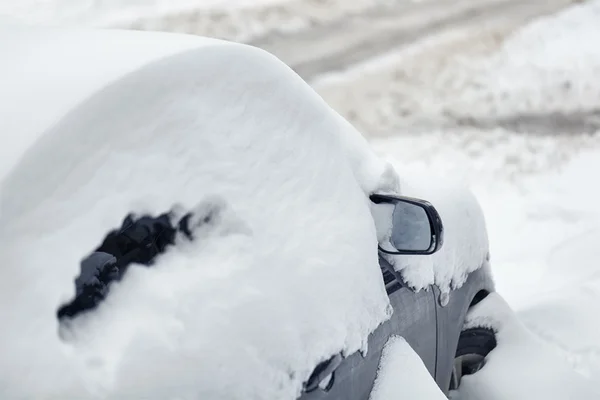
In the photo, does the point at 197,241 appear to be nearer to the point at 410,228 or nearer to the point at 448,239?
the point at 410,228

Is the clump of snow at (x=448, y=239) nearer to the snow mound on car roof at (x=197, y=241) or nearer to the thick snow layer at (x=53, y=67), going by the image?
the snow mound on car roof at (x=197, y=241)

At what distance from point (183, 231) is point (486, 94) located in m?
6.40

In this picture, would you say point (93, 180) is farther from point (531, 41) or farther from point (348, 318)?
point (531, 41)

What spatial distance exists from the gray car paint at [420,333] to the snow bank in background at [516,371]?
0.47ft

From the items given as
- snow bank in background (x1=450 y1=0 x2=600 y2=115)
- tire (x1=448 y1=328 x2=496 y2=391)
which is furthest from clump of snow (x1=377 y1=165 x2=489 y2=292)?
snow bank in background (x1=450 y1=0 x2=600 y2=115)

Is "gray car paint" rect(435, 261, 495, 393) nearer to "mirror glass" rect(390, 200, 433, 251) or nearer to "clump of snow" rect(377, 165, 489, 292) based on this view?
"clump of snow" rect(377, 165, 489, 292)

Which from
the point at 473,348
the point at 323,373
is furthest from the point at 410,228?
the point at 473,348

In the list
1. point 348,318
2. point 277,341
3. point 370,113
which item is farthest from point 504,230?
point 277,341

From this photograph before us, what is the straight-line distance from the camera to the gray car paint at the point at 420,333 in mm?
2111

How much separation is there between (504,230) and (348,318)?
3468 millimetres

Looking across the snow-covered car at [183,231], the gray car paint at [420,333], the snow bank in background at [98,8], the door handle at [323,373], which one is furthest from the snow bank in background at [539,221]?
the snow bank in background at [98,8]

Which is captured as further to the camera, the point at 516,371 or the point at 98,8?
the point at 98,8

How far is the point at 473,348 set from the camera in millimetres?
3170

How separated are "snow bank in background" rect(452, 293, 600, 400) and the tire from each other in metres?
0.03
